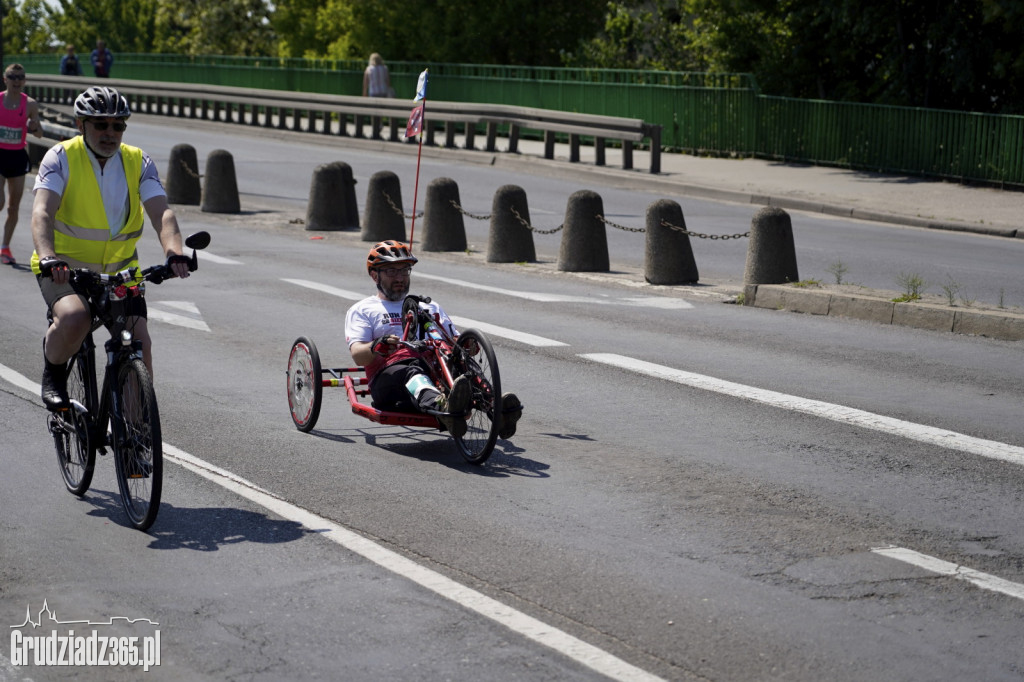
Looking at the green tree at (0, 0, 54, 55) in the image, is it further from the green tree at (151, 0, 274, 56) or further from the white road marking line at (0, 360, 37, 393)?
the white road marking line at (0, 360, 37, 393)

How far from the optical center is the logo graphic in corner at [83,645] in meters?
5.28

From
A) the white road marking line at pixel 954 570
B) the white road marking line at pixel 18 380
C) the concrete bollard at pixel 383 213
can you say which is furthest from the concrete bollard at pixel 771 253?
the white road marking line at pixel 954 570

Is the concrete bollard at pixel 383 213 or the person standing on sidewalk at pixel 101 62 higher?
the person standing on sidewalk at pixel 101 62

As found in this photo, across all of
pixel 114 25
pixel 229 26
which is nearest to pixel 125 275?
pixel 229 26

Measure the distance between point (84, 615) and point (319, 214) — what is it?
1598 centimetres

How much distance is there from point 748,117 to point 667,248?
54.0 feet

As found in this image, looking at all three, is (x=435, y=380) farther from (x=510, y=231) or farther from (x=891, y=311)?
(x=510, y=231)

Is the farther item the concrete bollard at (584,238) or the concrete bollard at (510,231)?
the concrete bollard at (510,231)

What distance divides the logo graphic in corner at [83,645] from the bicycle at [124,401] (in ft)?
3.51

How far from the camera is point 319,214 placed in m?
21.4

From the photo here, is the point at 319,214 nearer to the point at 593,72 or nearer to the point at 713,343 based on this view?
the point at 713,343

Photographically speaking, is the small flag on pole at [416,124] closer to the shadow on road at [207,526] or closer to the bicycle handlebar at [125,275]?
the shadow on road at [207,526]

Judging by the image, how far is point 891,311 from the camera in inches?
A: 510

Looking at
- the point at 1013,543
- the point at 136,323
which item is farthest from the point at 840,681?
the point at 136,323
